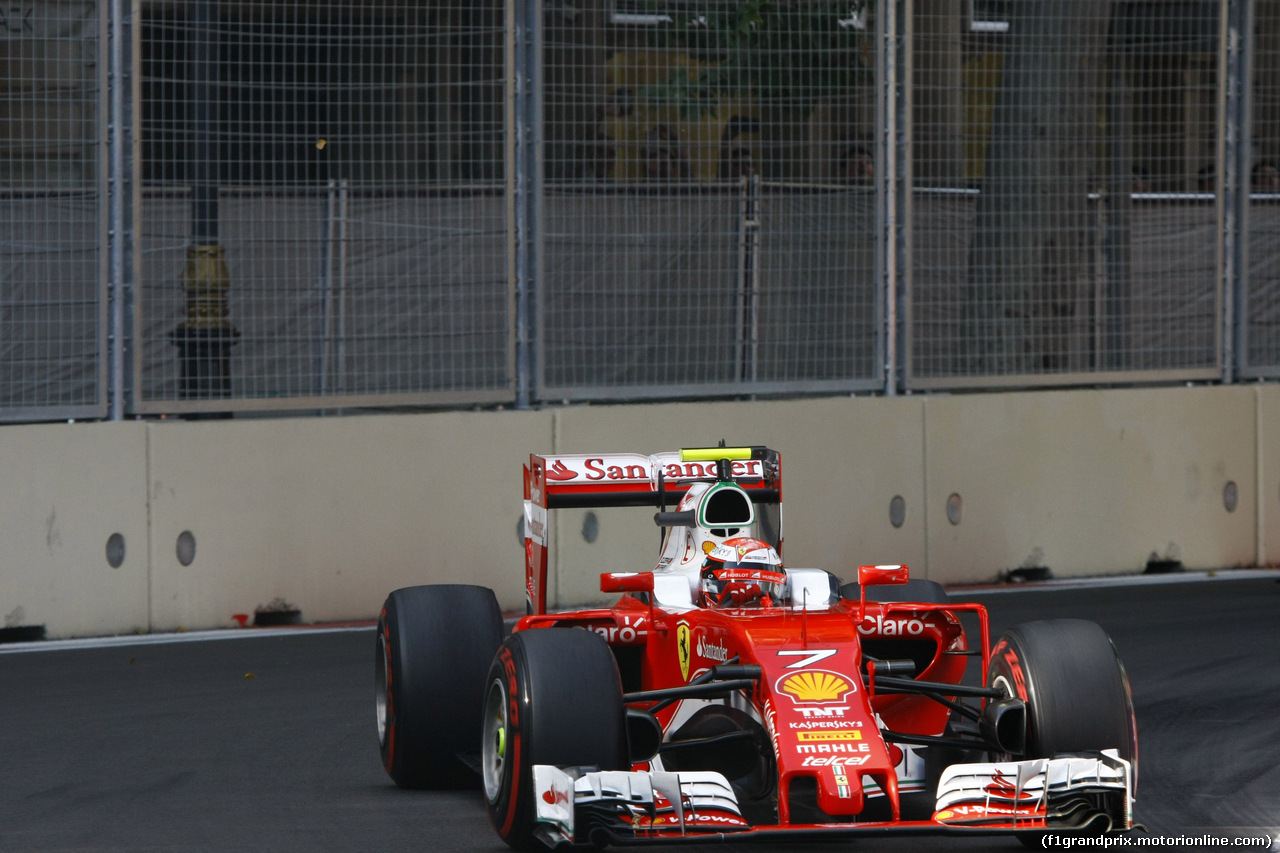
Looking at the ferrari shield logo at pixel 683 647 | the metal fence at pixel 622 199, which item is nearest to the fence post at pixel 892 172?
the metal fence at pixel 622 199

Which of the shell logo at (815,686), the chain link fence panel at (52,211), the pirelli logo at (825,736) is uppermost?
the chain link fence panel at (52,211)

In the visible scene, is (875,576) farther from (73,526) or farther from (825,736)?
(73,526)

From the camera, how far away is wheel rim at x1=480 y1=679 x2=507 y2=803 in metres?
5.11

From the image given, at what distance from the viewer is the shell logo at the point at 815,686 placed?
496cm

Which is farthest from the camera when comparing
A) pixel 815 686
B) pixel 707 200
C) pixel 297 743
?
pixel 707 200

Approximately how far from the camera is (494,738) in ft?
17.1

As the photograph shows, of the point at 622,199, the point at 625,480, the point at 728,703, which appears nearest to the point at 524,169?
the point at 622,199

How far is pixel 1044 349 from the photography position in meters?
11.6

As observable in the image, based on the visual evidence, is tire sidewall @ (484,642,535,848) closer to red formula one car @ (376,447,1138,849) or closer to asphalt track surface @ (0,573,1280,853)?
red formula one car @ (376,447,1138,849)

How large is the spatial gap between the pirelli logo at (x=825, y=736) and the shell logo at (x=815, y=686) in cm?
13

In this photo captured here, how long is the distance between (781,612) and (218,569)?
4845 mm

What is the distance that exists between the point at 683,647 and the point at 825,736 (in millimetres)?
1001

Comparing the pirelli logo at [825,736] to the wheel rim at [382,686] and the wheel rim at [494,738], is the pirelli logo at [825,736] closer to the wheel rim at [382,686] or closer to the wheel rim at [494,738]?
the wheel rim at [494,738]

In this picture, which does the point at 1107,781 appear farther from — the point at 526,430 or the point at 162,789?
the point at 526,430
